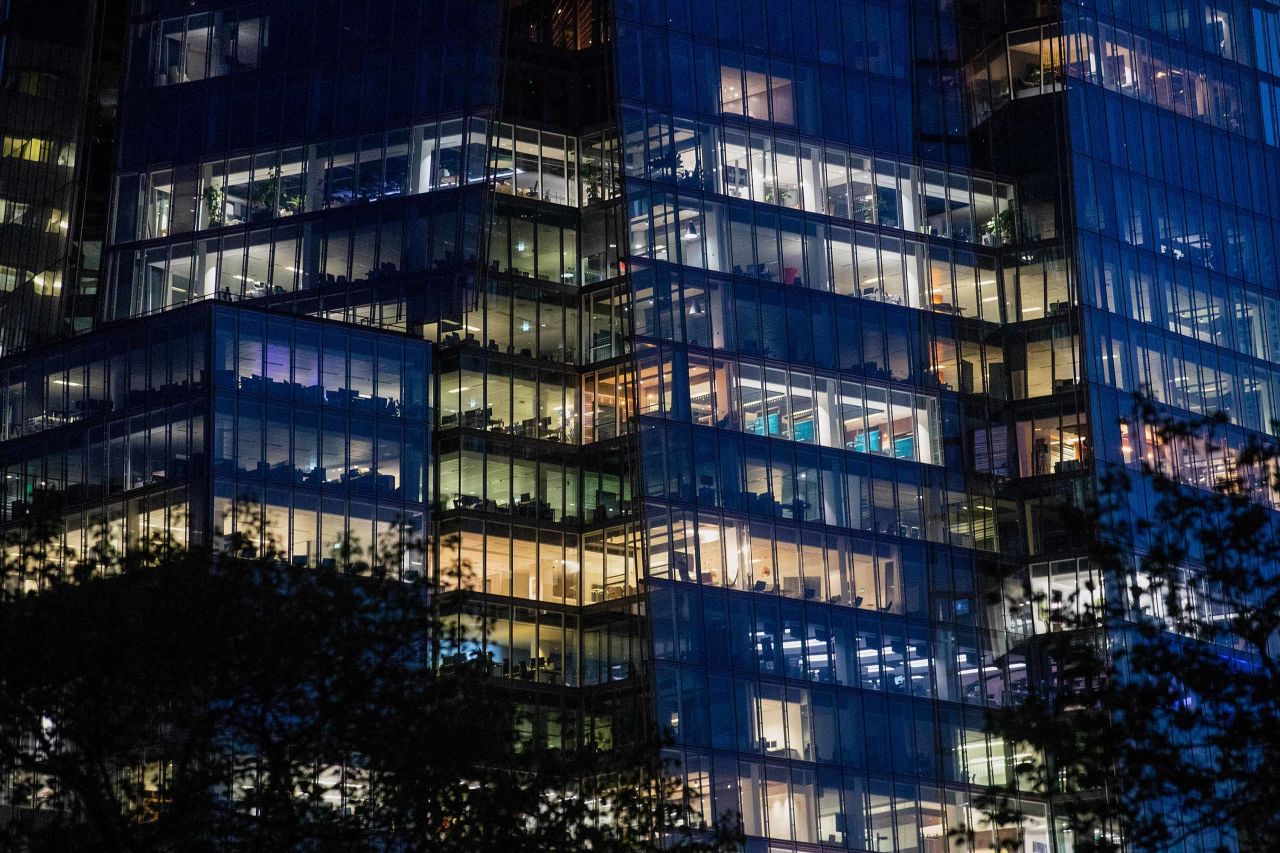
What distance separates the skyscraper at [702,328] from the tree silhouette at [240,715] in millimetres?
45220

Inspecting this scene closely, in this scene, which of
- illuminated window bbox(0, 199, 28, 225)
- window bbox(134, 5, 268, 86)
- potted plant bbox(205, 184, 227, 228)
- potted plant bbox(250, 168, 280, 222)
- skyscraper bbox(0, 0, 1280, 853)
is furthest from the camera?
illuminated window bbox(0, 199, 28, 225)

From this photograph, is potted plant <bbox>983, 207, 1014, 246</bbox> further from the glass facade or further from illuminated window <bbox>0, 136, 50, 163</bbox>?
illuminated window <bbox>0, 136, 50, 163</bbox>

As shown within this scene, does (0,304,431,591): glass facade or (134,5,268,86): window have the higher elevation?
(134,5,268,86): window

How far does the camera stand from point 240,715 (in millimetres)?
65625

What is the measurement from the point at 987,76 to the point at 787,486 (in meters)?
27.0

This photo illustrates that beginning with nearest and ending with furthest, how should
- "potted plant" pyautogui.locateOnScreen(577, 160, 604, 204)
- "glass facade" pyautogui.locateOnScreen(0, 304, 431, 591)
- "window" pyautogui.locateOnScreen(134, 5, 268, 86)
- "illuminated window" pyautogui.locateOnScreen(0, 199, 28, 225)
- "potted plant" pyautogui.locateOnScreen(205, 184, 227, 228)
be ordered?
1. "glass facade" pyautogui.locateOnScreen(0, 304, 431, 591)
2. "potted plant" pyautogui.locateOnScreen(205, 184, 227, 228)
3. "window" pyautogui.locateOnScreen(134, 5, 268, 86)
4. "potted plant" pyautogui.locateOnScreen(577, 160, 604, 204)
5. "illuminated window" pyautogui.locateOnScreen(0, 199, 28, 225)

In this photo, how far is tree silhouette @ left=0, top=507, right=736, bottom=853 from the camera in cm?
6334

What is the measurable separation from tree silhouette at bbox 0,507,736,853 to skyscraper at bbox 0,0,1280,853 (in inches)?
1780

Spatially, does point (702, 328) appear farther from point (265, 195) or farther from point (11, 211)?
point (11, 211)

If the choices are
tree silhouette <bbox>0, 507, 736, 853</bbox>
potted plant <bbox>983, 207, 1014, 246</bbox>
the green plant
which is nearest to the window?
the green plant

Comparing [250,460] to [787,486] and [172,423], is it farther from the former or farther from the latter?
[787,486]

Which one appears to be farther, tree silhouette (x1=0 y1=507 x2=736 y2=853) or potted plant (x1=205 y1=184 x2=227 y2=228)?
potted plant (x1=205 y1=184 x2=227 y2=228)

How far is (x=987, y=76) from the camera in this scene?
448 ft

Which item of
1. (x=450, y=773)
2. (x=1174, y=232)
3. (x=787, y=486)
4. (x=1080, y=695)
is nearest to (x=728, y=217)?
(x=787, y=486)
